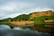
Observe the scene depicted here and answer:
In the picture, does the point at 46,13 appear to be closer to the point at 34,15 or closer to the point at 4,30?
the point at 34,15

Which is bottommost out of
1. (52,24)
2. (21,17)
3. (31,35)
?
(31,35)

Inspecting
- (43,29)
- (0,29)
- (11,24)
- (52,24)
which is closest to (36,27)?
(43,29)

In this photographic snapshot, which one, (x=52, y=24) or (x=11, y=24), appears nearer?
(x=52, y=24)

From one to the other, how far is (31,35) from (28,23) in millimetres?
385

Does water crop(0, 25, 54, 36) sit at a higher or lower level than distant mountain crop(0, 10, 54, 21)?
lower

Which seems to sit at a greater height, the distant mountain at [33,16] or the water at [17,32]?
the distant mountain at [33,16]

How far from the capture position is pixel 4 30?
4.19m

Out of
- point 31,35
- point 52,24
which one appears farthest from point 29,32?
point 52,24

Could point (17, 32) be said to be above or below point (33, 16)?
below

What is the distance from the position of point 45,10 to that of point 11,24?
115cm

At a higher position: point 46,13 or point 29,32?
point 46,13

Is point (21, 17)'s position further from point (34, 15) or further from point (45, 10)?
point (45, 10)

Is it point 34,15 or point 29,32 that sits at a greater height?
point 34,15

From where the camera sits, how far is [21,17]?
4.20 m
